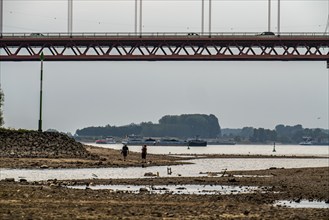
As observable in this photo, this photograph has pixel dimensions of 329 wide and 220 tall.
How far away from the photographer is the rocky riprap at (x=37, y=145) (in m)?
63.2

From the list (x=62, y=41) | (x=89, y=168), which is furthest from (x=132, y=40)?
(x=89, y=168)

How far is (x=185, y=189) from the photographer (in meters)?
32.8

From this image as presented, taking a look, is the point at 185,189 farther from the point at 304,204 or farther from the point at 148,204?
the point at 148,204

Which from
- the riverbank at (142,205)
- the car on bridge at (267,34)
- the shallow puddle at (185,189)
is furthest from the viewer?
the car on bridge at (267,34)

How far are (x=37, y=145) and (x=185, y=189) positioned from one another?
33901 mm

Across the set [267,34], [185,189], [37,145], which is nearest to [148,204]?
Answer: [185,189]

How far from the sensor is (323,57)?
9812 centimetres

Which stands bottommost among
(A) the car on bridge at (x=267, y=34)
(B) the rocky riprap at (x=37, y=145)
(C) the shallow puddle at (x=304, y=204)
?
(C) the shallow puddle at (x=304, y=204)

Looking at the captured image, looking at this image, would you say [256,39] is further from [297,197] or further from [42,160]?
[297,197]

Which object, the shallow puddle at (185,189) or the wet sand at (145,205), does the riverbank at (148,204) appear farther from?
the shallow puddle at (185,189)

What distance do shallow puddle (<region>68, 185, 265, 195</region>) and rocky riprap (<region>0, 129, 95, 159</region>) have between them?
28315 mm

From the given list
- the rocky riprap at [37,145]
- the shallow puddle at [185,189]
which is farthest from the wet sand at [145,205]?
the rocky riprap at [37,145]

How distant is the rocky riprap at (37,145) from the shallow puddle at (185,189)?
92.9ft

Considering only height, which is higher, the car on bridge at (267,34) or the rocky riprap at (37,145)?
the car on bridge at (267,34)
